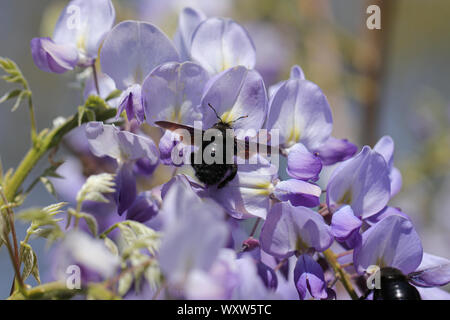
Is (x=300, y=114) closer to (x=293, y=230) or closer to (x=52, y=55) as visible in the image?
(x=293, y=230)

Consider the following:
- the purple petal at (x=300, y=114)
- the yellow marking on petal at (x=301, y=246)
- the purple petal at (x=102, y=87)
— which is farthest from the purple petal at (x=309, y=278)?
the purple petal at (x=102, y=87)

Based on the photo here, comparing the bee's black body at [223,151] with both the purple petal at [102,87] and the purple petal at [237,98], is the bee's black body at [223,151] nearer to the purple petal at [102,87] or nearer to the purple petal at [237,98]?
the purple petal at [237,98]

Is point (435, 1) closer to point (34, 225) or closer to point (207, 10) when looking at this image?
point (207, 10)

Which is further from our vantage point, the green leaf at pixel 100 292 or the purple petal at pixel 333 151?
the purple petal at pixel 333 151

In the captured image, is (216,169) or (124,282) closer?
(124,282)

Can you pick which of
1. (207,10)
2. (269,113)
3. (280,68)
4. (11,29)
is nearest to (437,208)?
(280,68)

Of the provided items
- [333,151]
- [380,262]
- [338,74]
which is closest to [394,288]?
[380,262]
